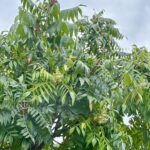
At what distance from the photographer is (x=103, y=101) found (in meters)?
2.72

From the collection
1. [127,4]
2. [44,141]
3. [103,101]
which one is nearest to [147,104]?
[103,101]

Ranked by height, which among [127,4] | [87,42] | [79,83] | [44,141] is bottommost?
[44,141]

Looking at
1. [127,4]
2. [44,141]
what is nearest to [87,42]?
[127,4]

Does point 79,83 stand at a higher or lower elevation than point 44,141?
higher

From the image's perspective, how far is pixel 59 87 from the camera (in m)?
2.72

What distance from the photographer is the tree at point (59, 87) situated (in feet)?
8.69

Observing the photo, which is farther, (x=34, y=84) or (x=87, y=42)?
(x=87, y=42)

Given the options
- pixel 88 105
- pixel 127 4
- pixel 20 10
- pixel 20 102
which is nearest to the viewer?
pixel 20 102

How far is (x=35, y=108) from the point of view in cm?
263

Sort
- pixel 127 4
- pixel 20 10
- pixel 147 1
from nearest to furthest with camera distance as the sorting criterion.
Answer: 1. pixel 20 10
2. pixel 147 1
3. pixel 127 4

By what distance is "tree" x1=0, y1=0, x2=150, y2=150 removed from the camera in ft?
8.69

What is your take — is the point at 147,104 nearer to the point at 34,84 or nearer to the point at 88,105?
the point at 88,105

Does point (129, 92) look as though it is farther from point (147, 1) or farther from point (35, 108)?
point (147, 1)

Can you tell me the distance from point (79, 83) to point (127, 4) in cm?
201
